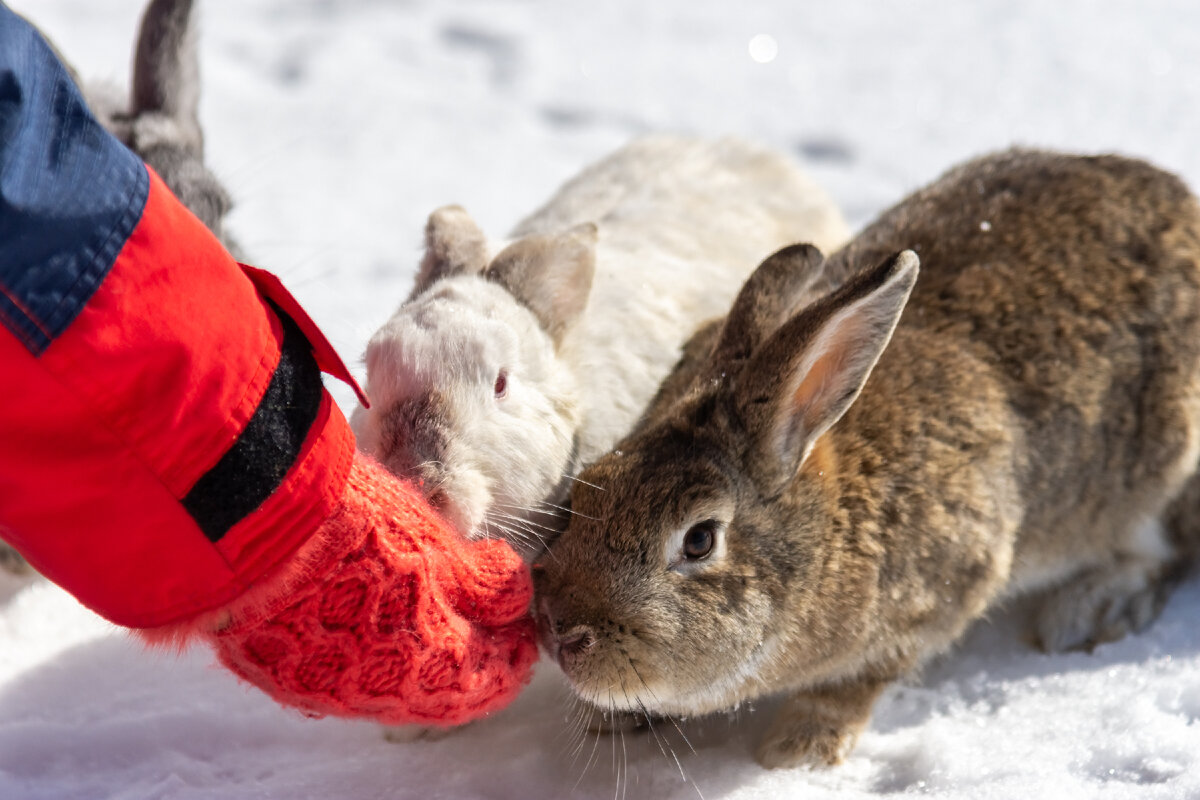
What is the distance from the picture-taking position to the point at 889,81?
6133 mm

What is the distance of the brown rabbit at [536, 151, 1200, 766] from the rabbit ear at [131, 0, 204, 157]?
2.22 metres

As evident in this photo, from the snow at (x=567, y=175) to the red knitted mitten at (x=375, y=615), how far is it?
44 centimetres

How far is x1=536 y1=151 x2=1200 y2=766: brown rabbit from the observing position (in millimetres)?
2613

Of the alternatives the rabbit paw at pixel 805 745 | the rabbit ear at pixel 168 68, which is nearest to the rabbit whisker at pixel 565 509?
the rabbit paw at pixel 805 745

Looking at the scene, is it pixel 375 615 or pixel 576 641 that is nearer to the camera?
pixel 375 615

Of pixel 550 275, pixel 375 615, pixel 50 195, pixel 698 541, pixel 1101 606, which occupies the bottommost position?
pixel 1101 606

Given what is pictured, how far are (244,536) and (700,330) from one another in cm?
184

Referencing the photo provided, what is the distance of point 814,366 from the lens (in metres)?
2.71

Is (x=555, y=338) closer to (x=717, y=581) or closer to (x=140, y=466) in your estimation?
(x=717, y=581)

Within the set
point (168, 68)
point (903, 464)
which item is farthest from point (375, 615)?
point (168, 68)

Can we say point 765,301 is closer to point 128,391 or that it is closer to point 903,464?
point 903,464

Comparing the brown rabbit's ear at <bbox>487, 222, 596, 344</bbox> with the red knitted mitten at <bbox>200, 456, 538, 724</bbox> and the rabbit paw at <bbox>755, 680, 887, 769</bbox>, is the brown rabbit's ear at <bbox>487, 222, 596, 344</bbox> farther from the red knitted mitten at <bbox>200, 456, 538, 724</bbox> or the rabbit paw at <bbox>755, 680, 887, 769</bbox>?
the rabbit paw at <bbox>755, 680, 887, 769</bbox>

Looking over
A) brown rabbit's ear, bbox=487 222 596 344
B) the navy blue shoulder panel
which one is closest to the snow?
brown rabbit's ear, bbox=487 222 596 344

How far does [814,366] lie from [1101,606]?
4.65ft
